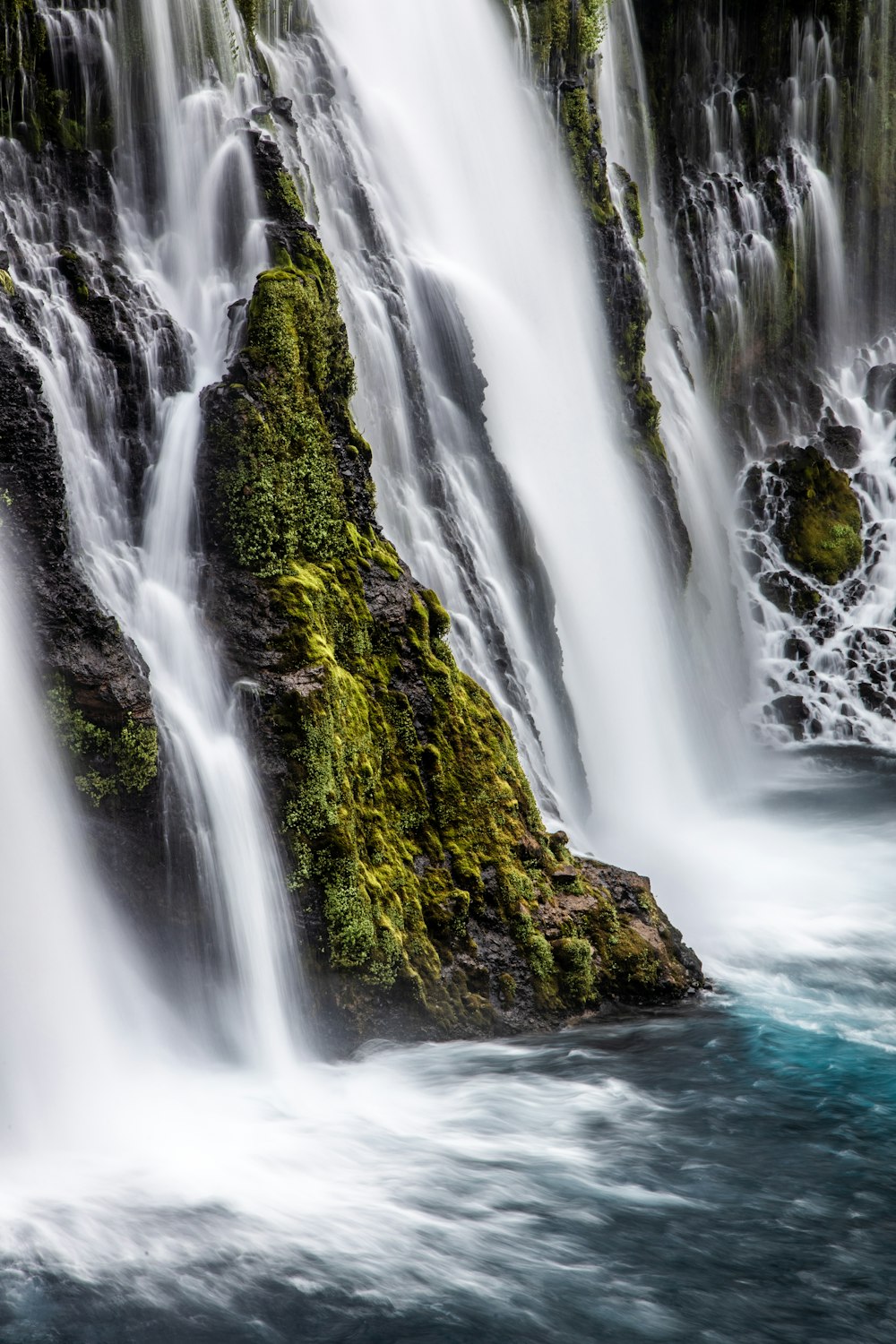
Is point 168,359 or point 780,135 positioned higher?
point 780,135

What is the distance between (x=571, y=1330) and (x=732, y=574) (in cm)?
1755

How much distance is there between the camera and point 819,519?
73.6ft

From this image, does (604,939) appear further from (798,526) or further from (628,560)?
(798,526)

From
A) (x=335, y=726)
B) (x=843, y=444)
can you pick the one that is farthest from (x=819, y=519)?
(x=335, y=726)

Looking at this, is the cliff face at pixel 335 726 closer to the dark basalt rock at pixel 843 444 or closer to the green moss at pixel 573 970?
the green moss at pixel 573 970

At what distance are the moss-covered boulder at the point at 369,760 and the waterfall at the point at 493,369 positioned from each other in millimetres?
2053

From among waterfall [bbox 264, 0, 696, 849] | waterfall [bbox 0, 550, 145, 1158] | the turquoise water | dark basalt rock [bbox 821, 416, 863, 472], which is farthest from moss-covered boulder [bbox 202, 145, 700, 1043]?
dark basalt rock [bbox 821, 416, 863, 472]

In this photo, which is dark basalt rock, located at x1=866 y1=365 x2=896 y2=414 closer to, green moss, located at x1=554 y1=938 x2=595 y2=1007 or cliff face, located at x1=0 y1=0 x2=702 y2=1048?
cliff face, located at x1=0 y1=0 x2=702 y2=1048

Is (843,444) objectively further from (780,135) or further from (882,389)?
(780,135)

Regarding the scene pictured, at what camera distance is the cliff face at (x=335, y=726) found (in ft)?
25.6

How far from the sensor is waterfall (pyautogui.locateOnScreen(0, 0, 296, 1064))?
815 cm

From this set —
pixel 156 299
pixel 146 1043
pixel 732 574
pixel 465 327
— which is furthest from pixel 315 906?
pixel 732 574

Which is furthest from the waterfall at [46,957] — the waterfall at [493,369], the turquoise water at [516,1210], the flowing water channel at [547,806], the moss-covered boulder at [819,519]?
the moss-covered boulder at [819,519]

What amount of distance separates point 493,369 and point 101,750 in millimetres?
9399
